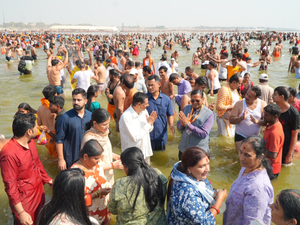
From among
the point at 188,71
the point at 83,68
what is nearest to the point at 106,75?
the point at 83,68

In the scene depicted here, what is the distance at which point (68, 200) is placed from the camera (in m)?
1.78

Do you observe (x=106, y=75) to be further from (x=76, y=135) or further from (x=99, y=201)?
(x=99, y=201)

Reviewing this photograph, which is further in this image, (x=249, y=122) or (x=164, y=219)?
(x=249, y=122)

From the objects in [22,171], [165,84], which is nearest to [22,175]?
[22,171]

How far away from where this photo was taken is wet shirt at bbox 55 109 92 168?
11.1 feet

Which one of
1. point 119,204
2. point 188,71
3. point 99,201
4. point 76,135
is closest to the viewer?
point 119,204

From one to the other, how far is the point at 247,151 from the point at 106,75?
7839 mm

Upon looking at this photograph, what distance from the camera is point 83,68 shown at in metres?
7.66

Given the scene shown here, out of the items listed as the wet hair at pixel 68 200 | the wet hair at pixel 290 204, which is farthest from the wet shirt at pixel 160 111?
the wet hair at pixel 290 204

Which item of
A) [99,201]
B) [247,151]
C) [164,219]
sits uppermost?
[247,151]

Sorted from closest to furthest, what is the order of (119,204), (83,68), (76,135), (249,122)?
(119,204) → (76,135) → (249,122) → (83,68)

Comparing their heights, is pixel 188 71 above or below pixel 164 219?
above

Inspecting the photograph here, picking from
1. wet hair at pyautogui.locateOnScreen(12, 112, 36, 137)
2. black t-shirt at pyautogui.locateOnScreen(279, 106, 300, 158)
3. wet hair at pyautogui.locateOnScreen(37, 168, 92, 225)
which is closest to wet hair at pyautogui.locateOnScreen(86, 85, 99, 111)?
wet hair at pyautogui.locateOnScreen(12, 112, 36, 137)

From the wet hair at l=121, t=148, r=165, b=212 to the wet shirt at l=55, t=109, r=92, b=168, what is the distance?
159 cm
